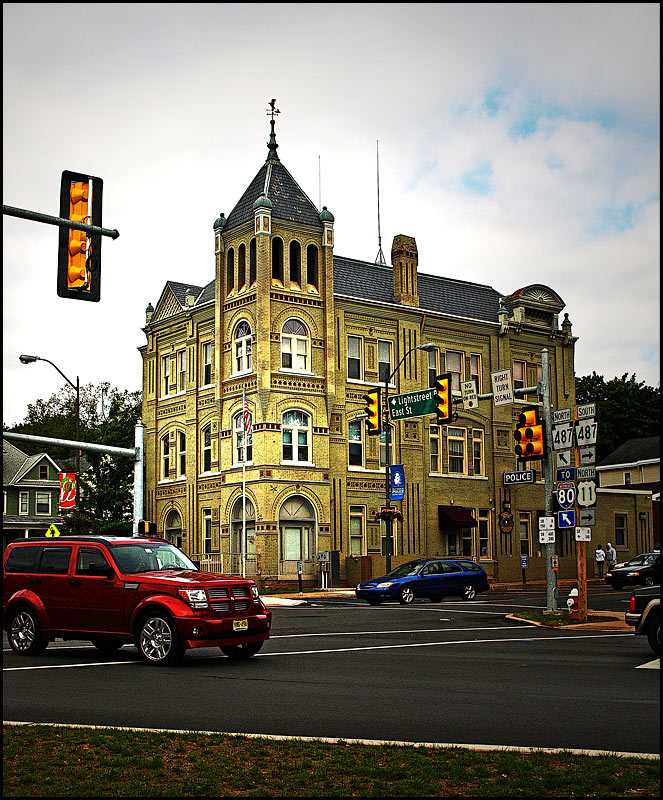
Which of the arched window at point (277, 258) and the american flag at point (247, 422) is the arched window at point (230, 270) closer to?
the arched window at point (277, 258)

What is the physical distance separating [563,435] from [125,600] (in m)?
12.6

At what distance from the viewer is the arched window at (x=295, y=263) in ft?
155

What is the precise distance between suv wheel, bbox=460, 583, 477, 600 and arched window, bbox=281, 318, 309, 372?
52.5 feet

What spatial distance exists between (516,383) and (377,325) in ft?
34.0

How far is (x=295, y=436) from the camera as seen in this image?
46.1 metres

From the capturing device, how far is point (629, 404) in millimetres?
78000

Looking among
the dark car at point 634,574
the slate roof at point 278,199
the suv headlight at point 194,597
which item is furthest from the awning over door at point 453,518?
the suv headlight at point 194,597

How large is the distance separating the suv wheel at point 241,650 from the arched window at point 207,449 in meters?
33.3

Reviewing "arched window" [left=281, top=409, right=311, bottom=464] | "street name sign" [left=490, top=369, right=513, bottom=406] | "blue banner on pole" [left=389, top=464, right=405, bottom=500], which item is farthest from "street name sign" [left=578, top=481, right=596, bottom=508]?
"arched window" [left=281, top=409, right=311, bottom=464]

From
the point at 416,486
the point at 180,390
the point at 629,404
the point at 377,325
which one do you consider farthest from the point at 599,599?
the point at 629,404

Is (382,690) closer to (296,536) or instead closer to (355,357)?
(296,536)

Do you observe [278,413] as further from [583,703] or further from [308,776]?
[308,776]

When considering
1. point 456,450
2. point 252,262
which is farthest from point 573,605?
point 456,450

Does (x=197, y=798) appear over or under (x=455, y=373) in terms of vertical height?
under
